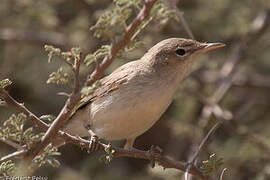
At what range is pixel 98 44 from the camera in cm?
624

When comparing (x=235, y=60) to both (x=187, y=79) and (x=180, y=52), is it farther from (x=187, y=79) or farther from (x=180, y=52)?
(x=180, y=52)

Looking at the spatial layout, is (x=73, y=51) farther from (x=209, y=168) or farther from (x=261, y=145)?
(x=261, y=145)

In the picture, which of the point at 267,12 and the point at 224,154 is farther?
the point at 267,12

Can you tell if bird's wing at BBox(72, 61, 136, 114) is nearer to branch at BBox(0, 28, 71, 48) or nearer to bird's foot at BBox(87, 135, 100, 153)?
bird's foot at BBox(87, 135, 100, 153)

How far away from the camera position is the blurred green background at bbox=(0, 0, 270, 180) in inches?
204

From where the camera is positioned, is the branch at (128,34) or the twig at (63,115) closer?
the branch at (128,34)

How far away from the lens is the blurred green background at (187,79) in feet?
17.0

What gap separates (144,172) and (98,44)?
6.08ft

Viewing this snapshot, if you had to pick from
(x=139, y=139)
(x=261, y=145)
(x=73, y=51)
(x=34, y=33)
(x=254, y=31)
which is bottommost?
(x=139, y=139)

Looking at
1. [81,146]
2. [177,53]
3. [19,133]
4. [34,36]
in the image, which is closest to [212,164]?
[81,146]

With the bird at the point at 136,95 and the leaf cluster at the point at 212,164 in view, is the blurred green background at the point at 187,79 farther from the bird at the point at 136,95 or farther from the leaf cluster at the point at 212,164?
the leaf cluster at the point at 212,164

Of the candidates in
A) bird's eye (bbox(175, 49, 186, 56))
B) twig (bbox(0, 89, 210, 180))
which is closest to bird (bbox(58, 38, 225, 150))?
bird's eye (bbox(175, 49, 186, 56))

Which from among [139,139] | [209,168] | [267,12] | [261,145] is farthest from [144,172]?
[209,168]

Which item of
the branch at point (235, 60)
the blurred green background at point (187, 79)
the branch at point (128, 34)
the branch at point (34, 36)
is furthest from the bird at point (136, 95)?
the branch at point (34, 36)
